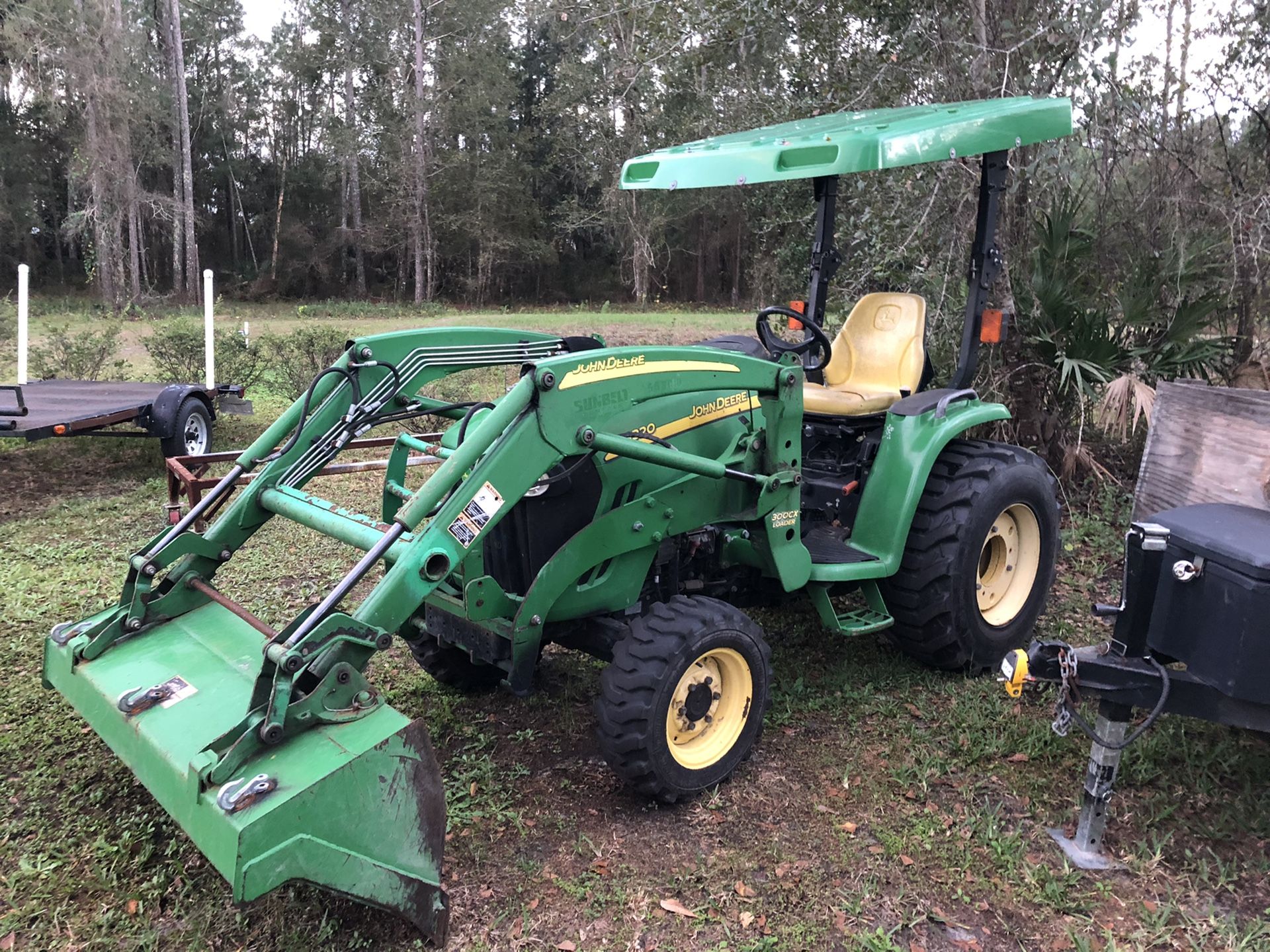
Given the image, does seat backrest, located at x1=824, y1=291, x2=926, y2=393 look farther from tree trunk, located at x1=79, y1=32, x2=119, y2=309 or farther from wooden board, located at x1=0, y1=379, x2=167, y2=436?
tree trunk, located at x1=79, y1=32, x2=119, y2=309

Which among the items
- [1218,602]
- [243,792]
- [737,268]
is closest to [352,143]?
[737,268]

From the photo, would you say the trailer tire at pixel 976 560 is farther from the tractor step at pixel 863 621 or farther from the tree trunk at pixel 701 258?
the tree trunk at pixel 701 258

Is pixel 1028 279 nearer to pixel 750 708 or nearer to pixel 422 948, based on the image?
pixel 750 708

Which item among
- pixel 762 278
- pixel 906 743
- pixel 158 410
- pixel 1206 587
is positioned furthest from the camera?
pixel 762 278

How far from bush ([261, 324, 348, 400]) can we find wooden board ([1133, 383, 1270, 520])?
8.43m

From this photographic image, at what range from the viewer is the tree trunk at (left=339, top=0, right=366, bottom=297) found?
33.9 metres

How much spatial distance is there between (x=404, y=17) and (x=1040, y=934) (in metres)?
35.1

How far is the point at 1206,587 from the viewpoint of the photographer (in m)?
2.73

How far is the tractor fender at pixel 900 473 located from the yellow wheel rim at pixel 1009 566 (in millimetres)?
631

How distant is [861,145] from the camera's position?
3.26 meters

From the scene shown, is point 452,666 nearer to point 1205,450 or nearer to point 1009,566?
point 1009,566

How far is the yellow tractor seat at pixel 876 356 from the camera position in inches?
169

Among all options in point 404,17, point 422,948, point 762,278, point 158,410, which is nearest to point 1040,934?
point 422,948

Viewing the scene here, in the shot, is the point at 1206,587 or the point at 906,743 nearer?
the point at 1206,587
